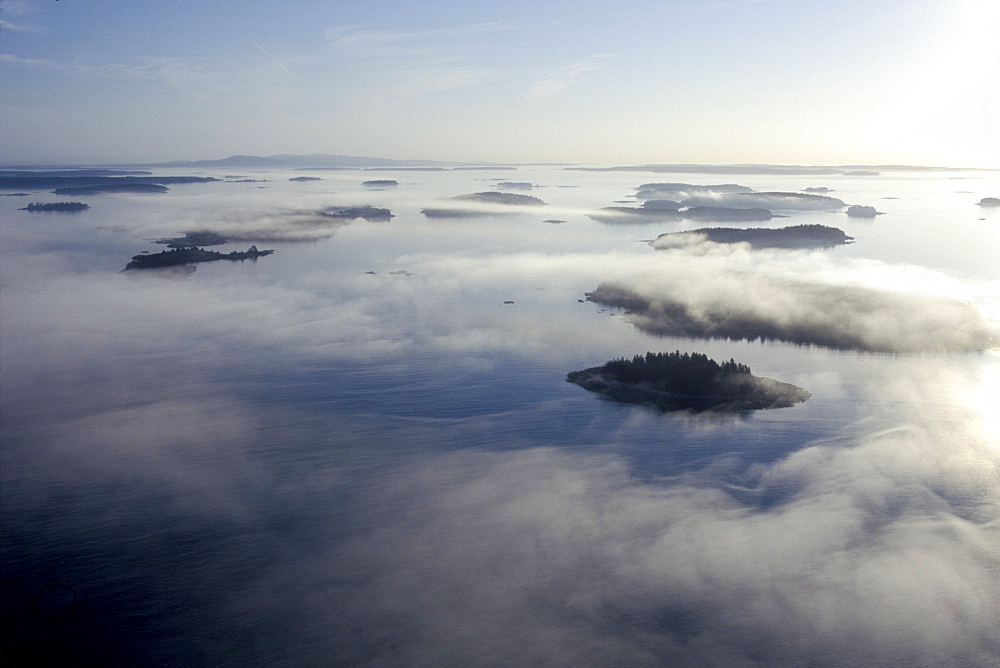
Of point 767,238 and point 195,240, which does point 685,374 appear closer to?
point 767,238

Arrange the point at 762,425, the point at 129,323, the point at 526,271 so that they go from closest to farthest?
the point at 762,425
the point at 129,323
the point at 526,271

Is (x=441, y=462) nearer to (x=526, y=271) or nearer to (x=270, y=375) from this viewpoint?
(x=270, y=375)

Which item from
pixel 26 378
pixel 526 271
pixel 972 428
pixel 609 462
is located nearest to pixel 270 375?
pixel 26 378

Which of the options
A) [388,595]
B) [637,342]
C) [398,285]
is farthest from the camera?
[398,285]

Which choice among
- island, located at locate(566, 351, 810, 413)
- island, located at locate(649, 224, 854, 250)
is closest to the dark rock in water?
island, located at locate(649, 224, 854, 250)

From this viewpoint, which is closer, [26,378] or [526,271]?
[26,378]

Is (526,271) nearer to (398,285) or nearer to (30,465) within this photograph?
(398,285)
